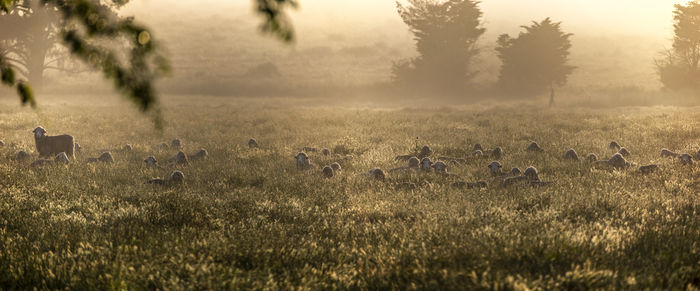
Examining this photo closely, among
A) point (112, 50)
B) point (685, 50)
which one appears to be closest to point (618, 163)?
point (112, 50)

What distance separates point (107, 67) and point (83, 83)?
53372 mm

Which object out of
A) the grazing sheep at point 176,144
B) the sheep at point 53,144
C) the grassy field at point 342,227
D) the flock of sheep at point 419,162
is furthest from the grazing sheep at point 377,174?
the sheep at point 53,144

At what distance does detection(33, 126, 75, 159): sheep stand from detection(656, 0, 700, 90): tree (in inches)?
1574

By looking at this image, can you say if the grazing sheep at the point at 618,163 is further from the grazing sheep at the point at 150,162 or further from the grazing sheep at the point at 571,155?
the grazing sheep at the point at 150,162

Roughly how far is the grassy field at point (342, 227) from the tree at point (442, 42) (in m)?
34.7

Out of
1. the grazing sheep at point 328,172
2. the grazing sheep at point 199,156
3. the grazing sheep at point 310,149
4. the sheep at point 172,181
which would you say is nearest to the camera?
the sheep at point 172,181

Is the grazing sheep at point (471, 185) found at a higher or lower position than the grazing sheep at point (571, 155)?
lower

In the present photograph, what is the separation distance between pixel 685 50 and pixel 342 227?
40.0 m

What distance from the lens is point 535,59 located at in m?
41.8

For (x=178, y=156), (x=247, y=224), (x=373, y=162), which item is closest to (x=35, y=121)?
(x=178, y=156)

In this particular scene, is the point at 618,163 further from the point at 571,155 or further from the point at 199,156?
the point at 199,156

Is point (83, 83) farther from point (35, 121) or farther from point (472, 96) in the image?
point (472, 96)

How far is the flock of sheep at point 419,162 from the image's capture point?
28.6 ft

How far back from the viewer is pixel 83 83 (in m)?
50.2
